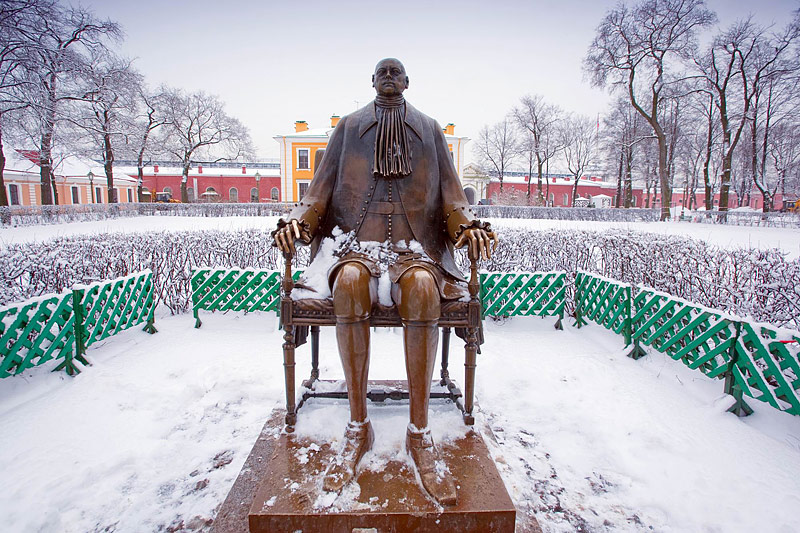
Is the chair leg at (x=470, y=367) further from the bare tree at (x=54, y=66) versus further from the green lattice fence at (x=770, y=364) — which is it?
the bare tree at (x=54, y=66)

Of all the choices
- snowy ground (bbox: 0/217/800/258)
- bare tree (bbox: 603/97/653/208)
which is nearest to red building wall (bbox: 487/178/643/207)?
bare tree (bbox: 603/97/653/208)

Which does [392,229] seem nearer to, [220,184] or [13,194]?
[13,194]

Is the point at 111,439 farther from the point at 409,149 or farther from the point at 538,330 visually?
the point at 538,330

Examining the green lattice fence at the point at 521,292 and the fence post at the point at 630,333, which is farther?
the green lattice fence at the point at 521,292

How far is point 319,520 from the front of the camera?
1877mm

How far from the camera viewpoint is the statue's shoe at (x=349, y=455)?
2025 mm

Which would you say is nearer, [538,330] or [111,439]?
[111,439]

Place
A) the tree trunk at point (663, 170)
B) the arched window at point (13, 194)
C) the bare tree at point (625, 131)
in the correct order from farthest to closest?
the arched window at point (13, 194), the bare tree at point (625, 131), the tree trunk at point (663, 170)

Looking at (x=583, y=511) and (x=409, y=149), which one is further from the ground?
(x=409, y=149)

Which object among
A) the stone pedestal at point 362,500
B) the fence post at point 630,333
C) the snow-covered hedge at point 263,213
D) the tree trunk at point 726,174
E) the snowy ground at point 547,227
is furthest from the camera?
the tree trunk at point 726,174

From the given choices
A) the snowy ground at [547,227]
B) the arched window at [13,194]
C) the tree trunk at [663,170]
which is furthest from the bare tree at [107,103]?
the tree trunk at [663,170]

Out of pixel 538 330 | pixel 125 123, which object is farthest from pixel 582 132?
pixel 538 330

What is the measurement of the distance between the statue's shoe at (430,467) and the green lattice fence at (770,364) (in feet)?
9.36

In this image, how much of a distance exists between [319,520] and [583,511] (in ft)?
4.96
